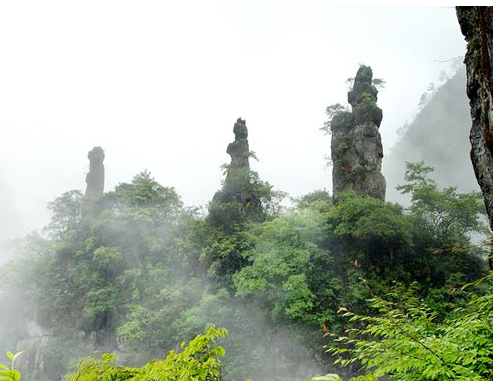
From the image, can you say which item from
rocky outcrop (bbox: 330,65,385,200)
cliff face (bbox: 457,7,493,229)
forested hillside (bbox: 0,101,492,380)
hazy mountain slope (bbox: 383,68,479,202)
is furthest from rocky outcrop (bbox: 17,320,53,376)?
hazy mountain slope (bbox: 383,68,479,202)

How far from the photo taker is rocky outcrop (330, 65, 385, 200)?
23.5 meters

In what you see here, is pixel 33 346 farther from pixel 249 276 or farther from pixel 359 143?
pixel 359 143

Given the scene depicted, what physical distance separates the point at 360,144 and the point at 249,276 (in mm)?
13304

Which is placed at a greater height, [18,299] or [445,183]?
[445,183]

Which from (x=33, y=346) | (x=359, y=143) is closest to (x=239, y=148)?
(x=359, y=143)

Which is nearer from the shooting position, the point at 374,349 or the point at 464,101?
the point at 374,349

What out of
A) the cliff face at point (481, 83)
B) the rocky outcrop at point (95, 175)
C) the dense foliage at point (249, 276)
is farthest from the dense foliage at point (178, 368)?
the rocky outcrop at point (95, 175)

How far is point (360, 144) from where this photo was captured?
81.3 ft

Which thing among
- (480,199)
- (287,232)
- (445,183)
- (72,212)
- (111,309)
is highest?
(445,183)

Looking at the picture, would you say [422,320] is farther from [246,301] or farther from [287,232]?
[246,301]

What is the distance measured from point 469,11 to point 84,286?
99.9ft

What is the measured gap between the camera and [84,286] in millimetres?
28109

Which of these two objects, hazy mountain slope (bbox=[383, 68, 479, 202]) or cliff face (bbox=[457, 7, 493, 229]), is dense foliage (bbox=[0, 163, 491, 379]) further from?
hazy mountain slope (bbox=[383, 68, 479, 202])

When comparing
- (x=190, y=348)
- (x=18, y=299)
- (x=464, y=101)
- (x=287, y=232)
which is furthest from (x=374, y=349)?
(x=464, y=101)
